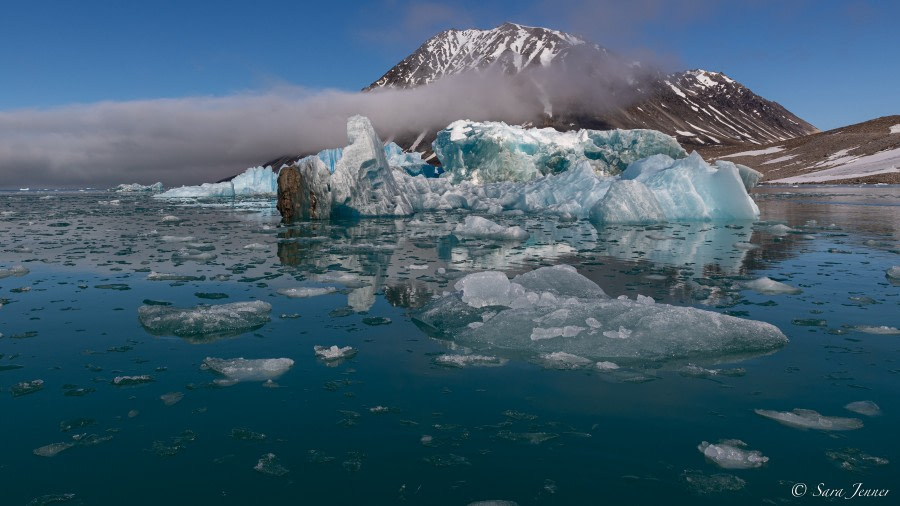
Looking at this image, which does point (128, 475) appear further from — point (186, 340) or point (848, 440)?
point (848, 440)

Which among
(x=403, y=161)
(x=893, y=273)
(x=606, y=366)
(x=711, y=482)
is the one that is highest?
(x=403, y=161)

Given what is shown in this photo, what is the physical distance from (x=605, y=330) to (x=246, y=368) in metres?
3.07

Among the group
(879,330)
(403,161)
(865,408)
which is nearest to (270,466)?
(865,408)

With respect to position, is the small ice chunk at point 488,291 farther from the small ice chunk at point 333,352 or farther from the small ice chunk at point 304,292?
the small ice chunk at point 304,292

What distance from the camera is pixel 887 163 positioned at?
63.8 meters

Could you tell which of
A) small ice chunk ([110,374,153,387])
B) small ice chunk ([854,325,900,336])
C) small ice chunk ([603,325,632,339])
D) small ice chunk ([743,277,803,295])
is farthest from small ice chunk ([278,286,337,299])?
small ice chunk ([854,325,900,336])

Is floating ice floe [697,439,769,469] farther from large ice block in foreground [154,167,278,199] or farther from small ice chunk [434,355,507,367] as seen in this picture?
large ice block in foreground [154,167,278,199]

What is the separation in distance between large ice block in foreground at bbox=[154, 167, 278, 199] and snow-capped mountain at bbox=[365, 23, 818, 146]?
9316 cm

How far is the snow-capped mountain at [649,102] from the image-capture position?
146625 millimetres

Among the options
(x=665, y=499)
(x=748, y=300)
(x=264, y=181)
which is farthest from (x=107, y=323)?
(x=264, y=181)

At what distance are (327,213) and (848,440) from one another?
65.9 ft

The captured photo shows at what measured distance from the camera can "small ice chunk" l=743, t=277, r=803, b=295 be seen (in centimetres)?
738

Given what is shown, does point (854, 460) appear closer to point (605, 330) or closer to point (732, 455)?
point (732, 455)

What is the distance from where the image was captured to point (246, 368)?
448 centimetres
